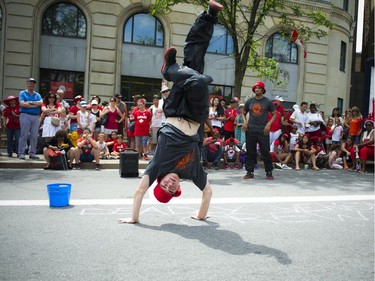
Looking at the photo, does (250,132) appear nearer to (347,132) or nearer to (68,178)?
(68,178)

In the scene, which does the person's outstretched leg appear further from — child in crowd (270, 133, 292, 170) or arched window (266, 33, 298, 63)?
arched window (266, 33, 298, 63)

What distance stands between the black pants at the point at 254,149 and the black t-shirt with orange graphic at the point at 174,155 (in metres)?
4.78

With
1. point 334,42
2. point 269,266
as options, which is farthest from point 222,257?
point 334,42

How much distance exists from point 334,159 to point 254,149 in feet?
14.4

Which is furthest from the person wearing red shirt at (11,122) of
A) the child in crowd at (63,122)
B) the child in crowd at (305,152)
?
the child in crowd at (305,152)

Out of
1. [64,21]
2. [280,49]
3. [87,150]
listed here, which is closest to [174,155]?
[87,150]

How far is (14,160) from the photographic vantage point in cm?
1031

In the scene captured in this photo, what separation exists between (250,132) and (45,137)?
5632mm

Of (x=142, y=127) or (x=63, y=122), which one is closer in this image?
(x=63, y=122)

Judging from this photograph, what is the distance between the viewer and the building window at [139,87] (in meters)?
19.6

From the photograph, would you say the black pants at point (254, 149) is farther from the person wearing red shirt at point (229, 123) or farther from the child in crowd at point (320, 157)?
the child in crowd at point (320, 157)

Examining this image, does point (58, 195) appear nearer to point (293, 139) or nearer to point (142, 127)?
point (142, 127)

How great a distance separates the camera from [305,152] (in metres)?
12.3

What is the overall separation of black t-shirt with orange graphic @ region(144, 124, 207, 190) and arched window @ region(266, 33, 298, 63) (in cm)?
1891
